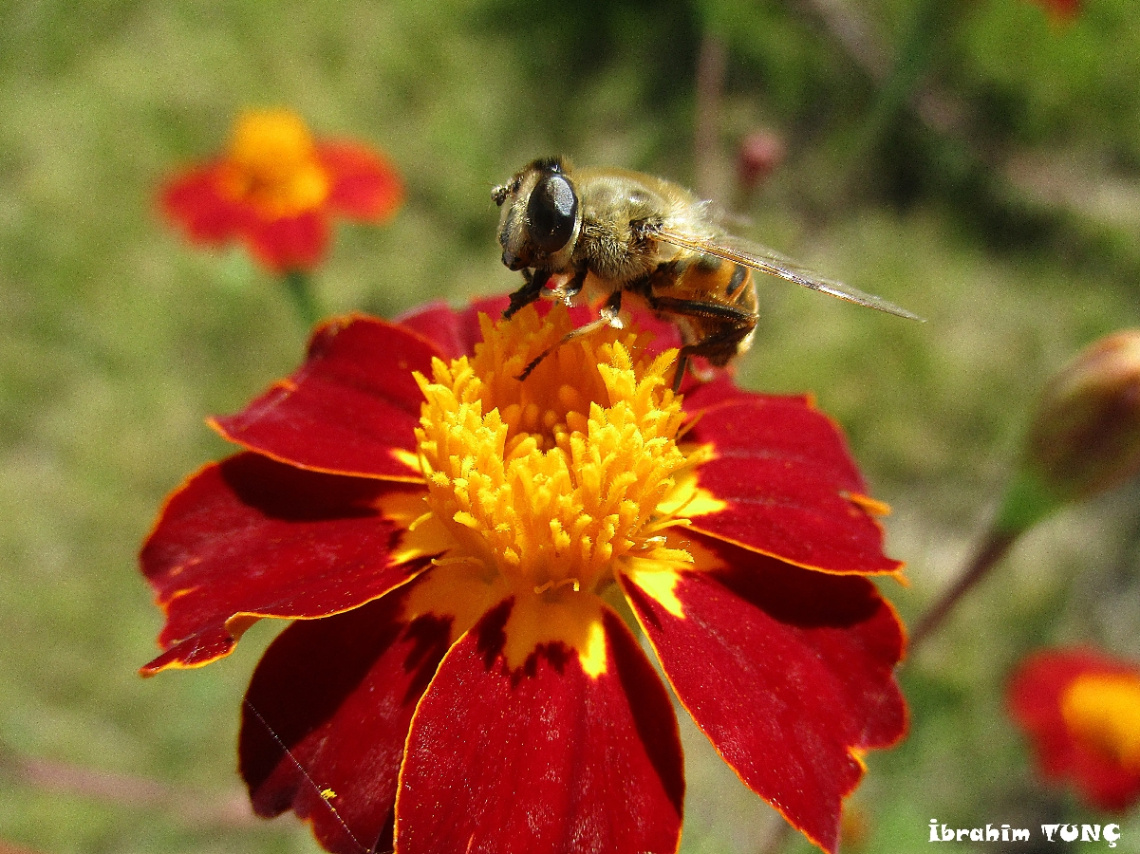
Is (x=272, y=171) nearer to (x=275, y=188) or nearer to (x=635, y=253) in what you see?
(x=275, y=188)

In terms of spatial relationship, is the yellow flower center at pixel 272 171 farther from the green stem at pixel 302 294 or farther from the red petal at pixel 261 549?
the red petal at pixel 261 549

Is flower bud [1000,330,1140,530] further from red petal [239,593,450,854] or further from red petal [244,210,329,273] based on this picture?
red petal [244,210,329,273]

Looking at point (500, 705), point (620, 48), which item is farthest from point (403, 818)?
point (620, 48)

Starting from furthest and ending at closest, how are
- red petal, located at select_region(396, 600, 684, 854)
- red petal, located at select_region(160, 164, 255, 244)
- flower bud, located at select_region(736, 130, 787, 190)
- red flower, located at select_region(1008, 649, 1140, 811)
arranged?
red petal, located at select_region(160, 164, 255, 244) < red flower, located at select_region(1008, 649, 1140, 811) < flower bud, located at select_region(736, 130, 787, 190) < red petal, located at select_region(396, 600, 684, 854)

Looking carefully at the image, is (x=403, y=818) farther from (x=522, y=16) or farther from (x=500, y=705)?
(x=522, y=16)

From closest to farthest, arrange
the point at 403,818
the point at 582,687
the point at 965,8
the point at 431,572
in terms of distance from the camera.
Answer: the point at 403,818
the point at 582,687
the point at 431,572
the point at 965,8

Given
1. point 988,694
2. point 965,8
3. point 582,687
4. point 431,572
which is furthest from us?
point 988,694

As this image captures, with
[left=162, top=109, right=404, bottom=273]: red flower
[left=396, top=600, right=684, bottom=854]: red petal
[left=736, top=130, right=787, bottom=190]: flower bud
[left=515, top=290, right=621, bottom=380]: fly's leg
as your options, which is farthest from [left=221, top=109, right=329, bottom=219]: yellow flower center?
[left=396, top=600, right=684, bottom=854]: red petal
